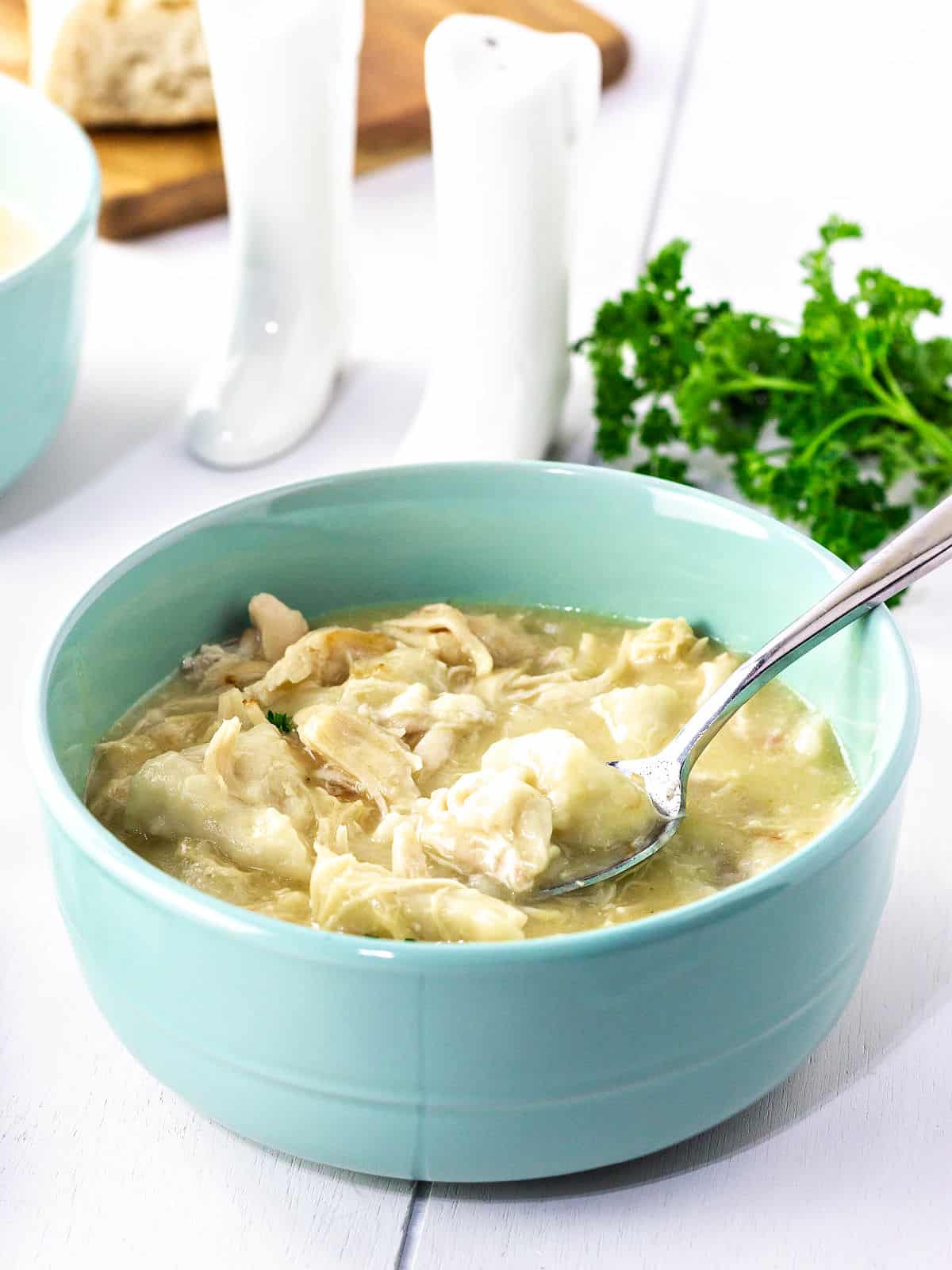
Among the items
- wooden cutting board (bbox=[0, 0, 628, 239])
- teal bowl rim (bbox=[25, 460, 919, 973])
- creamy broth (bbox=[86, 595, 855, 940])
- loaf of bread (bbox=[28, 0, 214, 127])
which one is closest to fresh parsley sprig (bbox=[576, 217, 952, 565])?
creamy broth (bbox=[86, 595, 855, 940])

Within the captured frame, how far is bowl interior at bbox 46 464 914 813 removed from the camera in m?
1.62

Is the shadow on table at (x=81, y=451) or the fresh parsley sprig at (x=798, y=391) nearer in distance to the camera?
the fresh parsley sprig at (x=798, y=391)

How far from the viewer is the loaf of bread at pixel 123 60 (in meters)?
2.94

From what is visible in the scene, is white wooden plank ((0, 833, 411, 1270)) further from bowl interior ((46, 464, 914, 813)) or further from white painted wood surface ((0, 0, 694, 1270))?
bowl interior ((46, 464, 914, 813))

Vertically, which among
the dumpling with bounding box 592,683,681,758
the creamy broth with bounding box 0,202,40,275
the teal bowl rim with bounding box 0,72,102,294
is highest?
the dumpling with bounding box 592,683,681,758

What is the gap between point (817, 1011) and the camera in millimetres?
1311

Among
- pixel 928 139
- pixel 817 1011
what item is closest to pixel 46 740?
pixel 817 1011

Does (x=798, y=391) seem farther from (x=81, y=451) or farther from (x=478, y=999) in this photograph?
(x=478, y=999)

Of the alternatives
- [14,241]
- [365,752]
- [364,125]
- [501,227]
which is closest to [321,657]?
[365,752]

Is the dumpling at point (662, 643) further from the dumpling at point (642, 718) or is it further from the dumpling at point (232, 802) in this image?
the dumpling at point (232, 802)

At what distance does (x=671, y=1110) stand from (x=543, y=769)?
0.99ft

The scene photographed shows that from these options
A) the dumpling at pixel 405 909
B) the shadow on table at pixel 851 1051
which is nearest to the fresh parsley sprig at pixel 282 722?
the dumpling at pixel 405 909

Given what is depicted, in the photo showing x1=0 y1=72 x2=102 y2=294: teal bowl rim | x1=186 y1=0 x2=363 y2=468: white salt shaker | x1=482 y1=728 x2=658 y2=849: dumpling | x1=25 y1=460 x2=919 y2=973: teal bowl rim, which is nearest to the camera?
x1=25 y1=460 x2=919 y2=973: teal bowl rim

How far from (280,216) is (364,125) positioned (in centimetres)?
71
